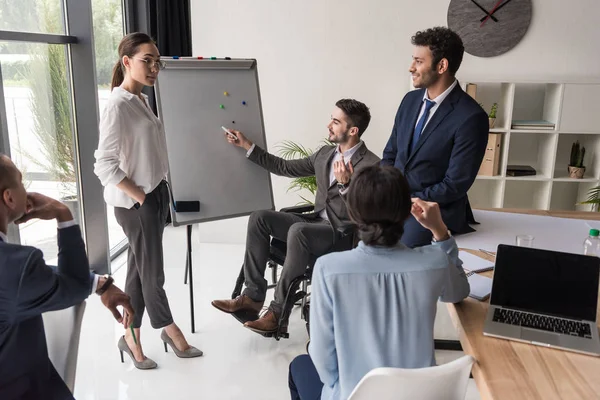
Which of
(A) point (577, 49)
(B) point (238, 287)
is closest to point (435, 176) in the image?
(B) point (238, 287)

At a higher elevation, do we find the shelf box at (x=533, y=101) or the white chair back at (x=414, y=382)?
the shelf box at (x=533, y=101)

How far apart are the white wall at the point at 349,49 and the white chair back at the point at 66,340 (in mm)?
3161

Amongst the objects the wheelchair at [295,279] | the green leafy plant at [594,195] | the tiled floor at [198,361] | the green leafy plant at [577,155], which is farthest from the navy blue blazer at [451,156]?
the green leafy plant at [577,155]

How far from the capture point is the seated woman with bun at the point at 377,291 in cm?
147

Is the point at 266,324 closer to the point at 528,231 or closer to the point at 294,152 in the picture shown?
the point at 528,231

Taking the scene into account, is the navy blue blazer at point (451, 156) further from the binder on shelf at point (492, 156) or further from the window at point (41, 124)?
the window at point (41, 124)

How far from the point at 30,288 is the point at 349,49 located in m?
3.53

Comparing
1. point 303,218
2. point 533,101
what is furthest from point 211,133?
point 533,101

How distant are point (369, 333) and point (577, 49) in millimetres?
3798

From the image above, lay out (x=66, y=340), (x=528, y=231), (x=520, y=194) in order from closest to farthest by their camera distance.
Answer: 1. (x=66, y=340)
2. (x=528, y=231)
3. (x=520, y=194)

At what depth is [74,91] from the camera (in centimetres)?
382

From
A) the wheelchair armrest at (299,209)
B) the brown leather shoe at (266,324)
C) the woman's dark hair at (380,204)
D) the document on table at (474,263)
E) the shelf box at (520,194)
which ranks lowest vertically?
the brown leather shoe at (266,324)

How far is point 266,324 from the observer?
2941mm

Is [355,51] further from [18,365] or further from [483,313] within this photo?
[18,365]
